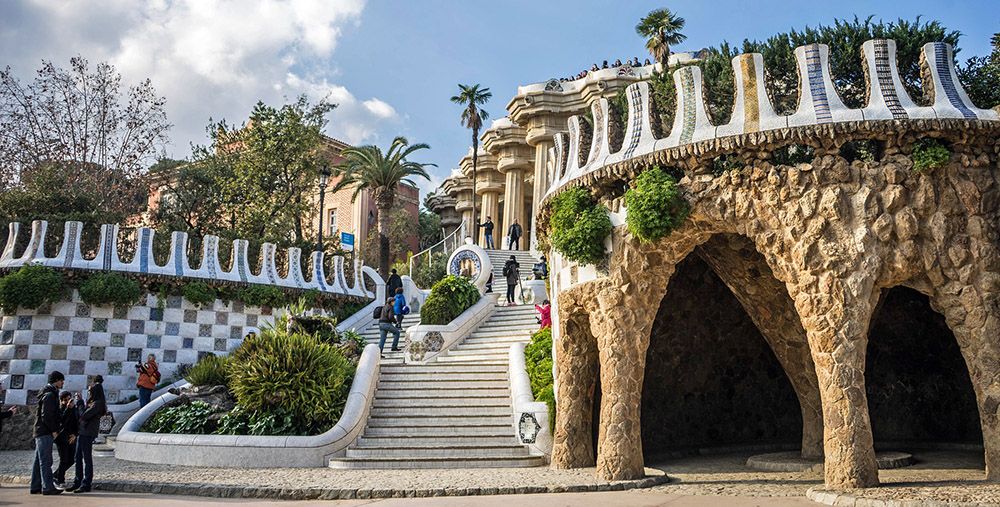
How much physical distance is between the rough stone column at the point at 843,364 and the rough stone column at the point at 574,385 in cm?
362

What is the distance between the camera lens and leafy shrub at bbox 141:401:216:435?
15.0 m

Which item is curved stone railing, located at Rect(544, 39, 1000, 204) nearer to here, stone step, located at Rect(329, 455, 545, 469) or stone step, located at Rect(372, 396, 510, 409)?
stone step, located at Rect(329, 455, 545, 469)

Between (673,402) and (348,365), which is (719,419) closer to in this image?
(673,402)

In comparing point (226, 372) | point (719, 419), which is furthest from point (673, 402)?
point (226, 372)

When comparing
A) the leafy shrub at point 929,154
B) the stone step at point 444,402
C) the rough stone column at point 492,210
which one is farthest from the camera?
the rough stone column at point 492,210

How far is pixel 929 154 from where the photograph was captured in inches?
399

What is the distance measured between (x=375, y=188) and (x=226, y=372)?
74.7 ft

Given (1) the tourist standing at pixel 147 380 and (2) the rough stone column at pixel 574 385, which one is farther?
(1) the tourist standing at pixel 147 380

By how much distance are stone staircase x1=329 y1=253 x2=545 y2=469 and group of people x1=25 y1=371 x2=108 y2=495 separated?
13.3 feet

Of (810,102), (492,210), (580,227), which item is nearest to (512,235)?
(492,210)

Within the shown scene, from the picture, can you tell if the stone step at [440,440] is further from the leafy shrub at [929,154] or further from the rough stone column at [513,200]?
the rough stone column at [513,200]

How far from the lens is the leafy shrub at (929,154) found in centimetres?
1012

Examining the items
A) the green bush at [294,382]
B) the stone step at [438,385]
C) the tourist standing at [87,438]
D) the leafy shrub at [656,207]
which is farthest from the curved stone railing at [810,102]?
the tourist standing at [87,438]

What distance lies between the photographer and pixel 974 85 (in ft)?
40.3
